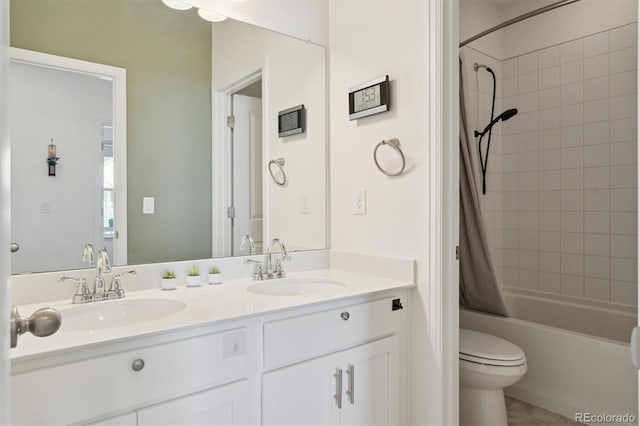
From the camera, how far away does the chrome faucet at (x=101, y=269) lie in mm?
1357

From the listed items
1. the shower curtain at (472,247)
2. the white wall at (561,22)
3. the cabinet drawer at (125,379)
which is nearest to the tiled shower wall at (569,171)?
the white wall at (561,22)

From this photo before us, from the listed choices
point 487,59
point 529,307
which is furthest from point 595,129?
point 529,307

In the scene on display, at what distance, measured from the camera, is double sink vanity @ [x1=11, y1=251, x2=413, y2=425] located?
94cm

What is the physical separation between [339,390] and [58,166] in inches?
50.1

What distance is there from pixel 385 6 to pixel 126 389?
5.76 feet

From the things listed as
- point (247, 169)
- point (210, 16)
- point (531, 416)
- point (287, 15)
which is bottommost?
point (531, 416)

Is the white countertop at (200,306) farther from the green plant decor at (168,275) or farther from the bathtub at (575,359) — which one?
the bathtub at (575,359)

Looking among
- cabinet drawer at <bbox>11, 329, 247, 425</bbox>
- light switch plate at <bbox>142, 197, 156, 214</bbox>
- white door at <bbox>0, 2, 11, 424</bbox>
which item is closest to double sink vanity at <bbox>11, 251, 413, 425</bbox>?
cabinet drawer at <bbox>11, 329, 247, 425</bbox>

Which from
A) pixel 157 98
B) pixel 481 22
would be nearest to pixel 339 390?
pixel 157 98

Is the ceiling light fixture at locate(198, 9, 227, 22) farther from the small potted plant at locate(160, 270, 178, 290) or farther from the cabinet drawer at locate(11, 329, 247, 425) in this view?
the cabinet drawer at locate(11, 329, 247, 425)

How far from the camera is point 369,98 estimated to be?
182 cm

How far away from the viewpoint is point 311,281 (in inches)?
70.6

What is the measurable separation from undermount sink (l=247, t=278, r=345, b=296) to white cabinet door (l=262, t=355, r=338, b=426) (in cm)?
39

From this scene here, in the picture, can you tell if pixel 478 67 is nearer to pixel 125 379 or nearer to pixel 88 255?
pixel 88 255
